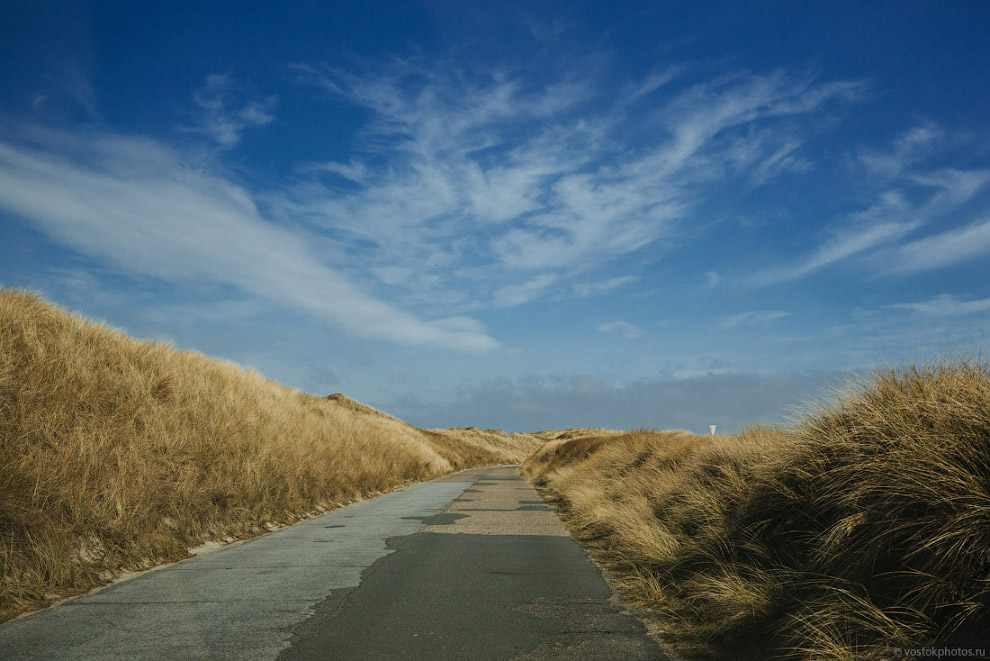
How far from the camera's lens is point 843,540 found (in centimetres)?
448

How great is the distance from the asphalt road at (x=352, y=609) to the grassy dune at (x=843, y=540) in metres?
0.72

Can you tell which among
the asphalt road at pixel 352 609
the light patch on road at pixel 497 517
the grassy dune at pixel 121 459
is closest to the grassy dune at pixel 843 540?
the asphalt road at pixel 352 609

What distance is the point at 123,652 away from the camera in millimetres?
4395

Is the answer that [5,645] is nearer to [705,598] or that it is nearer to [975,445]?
[705,598]

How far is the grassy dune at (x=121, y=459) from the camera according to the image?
666cm

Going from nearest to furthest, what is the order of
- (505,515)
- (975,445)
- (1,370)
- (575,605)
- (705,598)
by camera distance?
(975,445) → (705,598) → (575,605) → (1,370) → (505,515)

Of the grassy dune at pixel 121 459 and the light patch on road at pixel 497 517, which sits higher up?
the grassy dune at pixel 121 459

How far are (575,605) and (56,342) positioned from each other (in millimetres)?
10868

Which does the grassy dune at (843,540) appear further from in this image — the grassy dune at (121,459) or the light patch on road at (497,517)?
the grassy dune at (121,459)

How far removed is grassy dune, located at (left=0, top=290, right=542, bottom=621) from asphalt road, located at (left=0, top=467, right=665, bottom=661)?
754mm

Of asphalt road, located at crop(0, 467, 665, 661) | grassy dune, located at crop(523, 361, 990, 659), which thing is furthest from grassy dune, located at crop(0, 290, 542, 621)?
grassy dune, located at crop(523, 361, 990, 659)

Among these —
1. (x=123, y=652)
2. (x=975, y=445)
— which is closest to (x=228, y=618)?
(x=123, y=652)

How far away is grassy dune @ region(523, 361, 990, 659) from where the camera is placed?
3.52 meters

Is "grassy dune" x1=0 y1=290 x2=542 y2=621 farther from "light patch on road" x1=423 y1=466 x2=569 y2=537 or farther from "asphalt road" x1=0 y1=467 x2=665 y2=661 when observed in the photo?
"light patch on road" x1=423 y1=466 x2=569 y2=537
